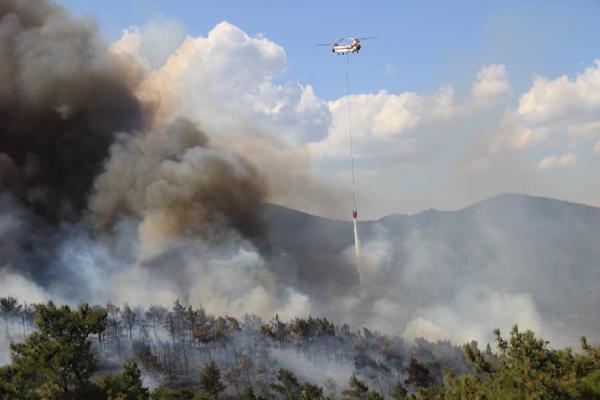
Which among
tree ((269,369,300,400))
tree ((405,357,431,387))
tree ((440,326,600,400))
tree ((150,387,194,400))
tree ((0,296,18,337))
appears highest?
tree ((0,296,18,337))

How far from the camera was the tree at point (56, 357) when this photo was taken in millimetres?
29234

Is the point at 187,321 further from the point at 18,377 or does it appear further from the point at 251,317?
the point at 18,377

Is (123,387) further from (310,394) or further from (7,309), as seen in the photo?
(7,309)

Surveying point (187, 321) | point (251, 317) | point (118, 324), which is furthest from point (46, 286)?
point (251, 317)

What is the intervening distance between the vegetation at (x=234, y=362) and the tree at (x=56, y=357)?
0.17ft

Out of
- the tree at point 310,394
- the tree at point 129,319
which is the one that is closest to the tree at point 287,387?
the tree at point 310,394

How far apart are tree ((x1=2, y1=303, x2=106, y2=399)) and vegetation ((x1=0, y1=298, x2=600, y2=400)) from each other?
0.05 m

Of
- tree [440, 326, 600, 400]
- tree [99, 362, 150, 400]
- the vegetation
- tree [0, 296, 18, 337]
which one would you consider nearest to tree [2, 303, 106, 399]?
the vegetation

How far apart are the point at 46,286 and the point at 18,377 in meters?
99.3

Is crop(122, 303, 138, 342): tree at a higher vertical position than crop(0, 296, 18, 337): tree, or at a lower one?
lower

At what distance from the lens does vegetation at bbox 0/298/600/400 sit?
30.5m

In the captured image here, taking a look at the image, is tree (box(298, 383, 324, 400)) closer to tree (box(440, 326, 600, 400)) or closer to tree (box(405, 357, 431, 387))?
tree (box(440, 326, 600, 400))

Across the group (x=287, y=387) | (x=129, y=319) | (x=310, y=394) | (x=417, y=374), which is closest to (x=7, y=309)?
(x=129, y=319)

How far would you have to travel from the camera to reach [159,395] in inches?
1278
